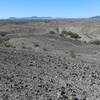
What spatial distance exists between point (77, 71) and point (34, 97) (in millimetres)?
6319

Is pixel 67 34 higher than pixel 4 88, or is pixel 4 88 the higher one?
pixel 4 88

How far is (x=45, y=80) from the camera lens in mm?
13312

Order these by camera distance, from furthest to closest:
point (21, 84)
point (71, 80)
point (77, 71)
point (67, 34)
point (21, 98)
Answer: point (67, 34), point (77, 71), point (71, 80), point (21, 84), point (21, 98)

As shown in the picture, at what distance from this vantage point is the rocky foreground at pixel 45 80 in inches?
433

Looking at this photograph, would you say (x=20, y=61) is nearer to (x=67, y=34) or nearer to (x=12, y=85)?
(x=12, y=85)

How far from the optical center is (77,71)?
1652 cm

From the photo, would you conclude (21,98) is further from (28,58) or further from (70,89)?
(28,58)

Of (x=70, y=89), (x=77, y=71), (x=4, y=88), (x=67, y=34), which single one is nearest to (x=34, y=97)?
(x=4, y=88)

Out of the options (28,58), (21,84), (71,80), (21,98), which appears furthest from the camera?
(28,58)

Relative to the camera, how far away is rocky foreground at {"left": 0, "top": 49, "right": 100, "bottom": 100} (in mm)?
10992

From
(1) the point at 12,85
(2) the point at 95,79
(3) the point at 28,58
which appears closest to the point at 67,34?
(3) the point at 28,58

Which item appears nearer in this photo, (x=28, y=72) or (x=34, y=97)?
(x=34, y=97)

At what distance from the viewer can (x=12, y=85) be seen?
11633 mm

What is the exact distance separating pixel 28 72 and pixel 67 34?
40002 millimetres
